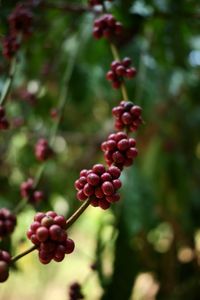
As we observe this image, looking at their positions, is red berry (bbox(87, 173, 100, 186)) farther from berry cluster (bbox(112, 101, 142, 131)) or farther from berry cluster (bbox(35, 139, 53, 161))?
berry cluster (bbox(35, 139, 53, 161))

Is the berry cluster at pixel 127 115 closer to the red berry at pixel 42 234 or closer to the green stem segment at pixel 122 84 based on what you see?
the green stem segment at pixel 122 84

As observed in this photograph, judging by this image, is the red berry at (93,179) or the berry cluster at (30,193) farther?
the berry cluster at (30,193)

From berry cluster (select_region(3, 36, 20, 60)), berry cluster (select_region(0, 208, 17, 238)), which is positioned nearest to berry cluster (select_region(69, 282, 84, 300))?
berry cluster (select_region(0, 208, 17, 238))

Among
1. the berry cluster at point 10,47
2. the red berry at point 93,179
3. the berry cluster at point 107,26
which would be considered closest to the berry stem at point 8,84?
the berry cluster at point 10,47

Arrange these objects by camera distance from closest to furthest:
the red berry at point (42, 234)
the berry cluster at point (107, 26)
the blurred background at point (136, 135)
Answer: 1. the red berry at point (42, 234)
2. the berry cluster at point (107, 26)
3. the blurred background at point (136, 135)

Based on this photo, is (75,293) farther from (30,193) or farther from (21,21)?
(21,21)

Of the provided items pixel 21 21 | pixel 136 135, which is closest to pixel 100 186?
pixel 21 21
